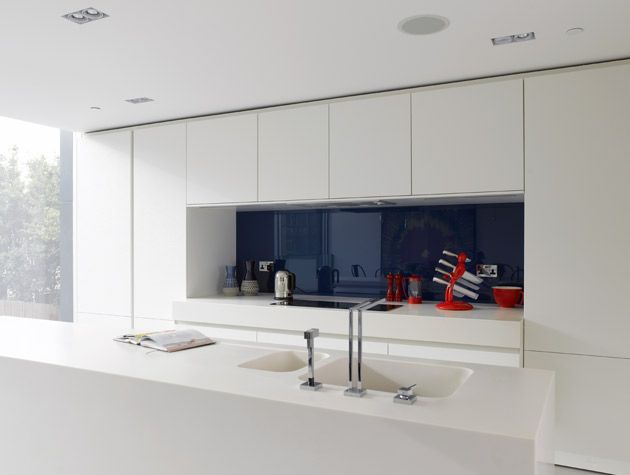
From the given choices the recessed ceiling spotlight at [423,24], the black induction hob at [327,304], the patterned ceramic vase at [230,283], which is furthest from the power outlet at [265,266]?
the recessed ceiling spotlight at [423,24]

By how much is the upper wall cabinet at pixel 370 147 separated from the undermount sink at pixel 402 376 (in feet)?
5.36

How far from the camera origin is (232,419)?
1660mm

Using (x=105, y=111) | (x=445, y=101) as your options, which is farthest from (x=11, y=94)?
(x=445, y=101)

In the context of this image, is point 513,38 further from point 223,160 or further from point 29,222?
point 29,222

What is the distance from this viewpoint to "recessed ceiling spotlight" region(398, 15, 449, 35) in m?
2.44

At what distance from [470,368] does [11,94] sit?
346 cm

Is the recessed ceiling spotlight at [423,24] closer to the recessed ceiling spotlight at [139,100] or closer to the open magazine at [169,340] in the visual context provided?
the open magazine at [169,340]

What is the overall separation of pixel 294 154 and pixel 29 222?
3.51 meters

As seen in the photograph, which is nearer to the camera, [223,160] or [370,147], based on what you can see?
[370,147]

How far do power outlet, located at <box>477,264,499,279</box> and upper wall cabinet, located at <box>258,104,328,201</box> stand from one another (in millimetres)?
1203

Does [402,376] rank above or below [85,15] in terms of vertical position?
below

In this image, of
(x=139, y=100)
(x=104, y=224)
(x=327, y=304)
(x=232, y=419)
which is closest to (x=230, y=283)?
(x=327, y=304)

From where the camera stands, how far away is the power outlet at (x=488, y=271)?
3.73m

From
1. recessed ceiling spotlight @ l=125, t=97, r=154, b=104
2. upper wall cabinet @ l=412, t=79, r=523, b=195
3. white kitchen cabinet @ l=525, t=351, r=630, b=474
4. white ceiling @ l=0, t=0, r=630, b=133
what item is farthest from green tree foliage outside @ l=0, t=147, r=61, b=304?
white kitchen cabinet @ l=525, t=351, r=630, b=474
